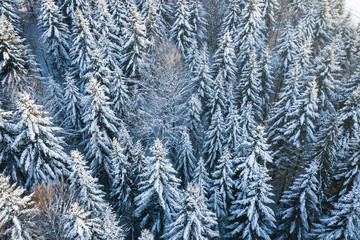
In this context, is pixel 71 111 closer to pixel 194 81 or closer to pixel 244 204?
pixel 194 81

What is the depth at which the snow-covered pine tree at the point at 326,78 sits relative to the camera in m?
24.3

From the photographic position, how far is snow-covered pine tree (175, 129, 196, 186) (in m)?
22.0

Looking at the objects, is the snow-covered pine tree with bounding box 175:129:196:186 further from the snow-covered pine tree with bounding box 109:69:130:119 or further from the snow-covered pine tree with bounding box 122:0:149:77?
the snow-covered pine tree with bounding box 122:0:149:77

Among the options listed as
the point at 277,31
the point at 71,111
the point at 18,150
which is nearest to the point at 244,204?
the point at 18,150

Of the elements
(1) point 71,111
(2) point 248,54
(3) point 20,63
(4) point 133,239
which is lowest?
(4) point 133,239

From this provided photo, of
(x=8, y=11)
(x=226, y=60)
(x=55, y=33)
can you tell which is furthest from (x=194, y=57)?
(x=8, y=11)

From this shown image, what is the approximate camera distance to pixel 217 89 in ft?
82.7

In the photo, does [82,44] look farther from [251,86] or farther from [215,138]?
[251,86]

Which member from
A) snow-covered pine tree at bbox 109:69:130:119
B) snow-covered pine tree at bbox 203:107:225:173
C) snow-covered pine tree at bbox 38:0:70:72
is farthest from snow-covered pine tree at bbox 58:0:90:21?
snow-covered pine tree at bbox 203:107:225:173

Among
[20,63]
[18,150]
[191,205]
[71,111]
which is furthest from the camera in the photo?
[71,111]

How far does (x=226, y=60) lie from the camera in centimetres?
2792

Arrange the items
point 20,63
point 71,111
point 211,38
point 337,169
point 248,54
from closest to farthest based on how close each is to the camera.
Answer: point 337,169
point 20,63
point 71,111
point 248,54
point 211,38

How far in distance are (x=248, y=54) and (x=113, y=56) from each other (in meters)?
15.5

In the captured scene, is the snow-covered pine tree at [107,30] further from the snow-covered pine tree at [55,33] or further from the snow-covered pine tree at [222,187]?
the snow-covered pine tree at [222,187]
